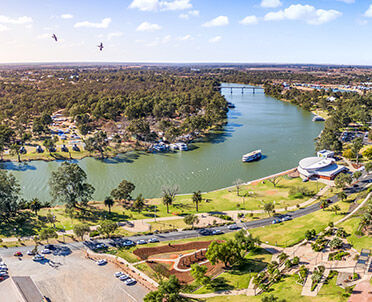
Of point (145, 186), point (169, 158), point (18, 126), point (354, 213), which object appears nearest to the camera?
point (354, 213)

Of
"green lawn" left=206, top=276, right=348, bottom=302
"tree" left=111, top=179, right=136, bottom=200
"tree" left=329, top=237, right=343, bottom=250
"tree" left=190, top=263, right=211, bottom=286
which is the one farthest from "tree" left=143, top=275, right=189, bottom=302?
"tree" left=111, top=179, right=136, bottom=200

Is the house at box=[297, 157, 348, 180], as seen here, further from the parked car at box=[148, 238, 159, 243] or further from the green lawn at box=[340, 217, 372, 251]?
the parked car at box=[148, 238, 159, 243]

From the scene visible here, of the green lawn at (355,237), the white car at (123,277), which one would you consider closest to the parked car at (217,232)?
the white car at (123,277)

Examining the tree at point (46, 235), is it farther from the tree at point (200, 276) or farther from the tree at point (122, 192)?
the tree at point (200, 276)

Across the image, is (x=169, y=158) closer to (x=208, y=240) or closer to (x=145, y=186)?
(x=145, y=186)

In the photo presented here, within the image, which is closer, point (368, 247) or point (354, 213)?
point (368, 247)

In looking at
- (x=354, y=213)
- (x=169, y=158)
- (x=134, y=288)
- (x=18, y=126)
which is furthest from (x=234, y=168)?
(x=18, y=126)
